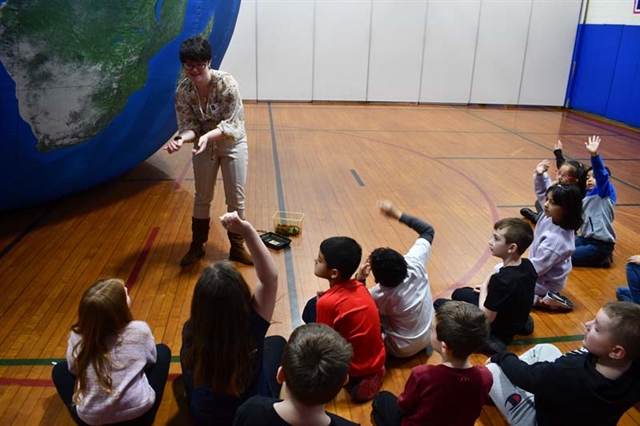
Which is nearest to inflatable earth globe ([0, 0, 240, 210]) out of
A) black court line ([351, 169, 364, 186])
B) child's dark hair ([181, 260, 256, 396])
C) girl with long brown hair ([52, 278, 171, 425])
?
black court line ([351, 169, 364, 186])

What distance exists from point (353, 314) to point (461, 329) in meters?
0.66

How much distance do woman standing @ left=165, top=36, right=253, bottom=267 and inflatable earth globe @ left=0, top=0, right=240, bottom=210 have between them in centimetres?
87

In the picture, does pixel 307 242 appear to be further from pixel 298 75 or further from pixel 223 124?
pixel 298 75

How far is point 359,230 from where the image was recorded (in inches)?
189

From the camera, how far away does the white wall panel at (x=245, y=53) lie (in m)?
11.2

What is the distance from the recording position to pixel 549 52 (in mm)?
12148

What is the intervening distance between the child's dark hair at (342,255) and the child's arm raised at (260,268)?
1.75 feet

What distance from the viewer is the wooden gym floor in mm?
3088

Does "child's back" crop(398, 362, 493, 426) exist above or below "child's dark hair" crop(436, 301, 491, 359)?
below

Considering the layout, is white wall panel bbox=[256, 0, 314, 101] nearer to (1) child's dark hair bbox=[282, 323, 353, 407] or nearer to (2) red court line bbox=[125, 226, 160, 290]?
(2) red court line bbox=[125, 226, 160, 290]

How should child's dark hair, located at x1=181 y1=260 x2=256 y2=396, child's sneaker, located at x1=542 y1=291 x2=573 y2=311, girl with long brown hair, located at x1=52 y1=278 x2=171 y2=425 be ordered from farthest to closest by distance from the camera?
child's sneaker, located at x1=542 y1=291 x2=573 y2=311, girl with long brown hair, located at x1=52 y1=278 x2=171 y2=425, child's dark hair, located at x1=181 y1=260 x2=256 y2=396

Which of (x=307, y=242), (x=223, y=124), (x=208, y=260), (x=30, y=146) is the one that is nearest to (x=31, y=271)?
(x=30, y=146)

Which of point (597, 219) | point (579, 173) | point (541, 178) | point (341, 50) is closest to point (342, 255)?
point (579, 173)

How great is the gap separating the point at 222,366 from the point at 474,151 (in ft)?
21.7
